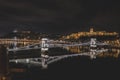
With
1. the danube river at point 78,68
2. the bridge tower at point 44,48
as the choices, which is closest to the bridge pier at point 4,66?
the bridge tower at point 44,48

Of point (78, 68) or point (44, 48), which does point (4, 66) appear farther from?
point (78, 68)

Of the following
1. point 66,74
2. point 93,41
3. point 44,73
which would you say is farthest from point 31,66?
point 93,41

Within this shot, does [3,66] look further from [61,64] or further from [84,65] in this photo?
[61,64]

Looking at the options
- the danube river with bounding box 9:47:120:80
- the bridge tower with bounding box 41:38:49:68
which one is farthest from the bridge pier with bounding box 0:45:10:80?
the danube river with bounding box 9:47:120:80

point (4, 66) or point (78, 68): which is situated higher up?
point (4, 66)

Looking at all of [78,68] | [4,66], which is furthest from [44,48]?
[4,66]

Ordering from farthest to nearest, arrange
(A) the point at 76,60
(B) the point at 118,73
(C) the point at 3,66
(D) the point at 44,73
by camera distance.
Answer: (A) the point at 76,60, (B) the point at 118,73, (D) the point at 44,73, (C) the point at 3,66

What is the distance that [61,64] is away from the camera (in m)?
15.8

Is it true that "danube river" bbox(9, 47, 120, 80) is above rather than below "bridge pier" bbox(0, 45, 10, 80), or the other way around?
below

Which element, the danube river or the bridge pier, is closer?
the bridge pier

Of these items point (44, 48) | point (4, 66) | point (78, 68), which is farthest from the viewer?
point (78, 68)

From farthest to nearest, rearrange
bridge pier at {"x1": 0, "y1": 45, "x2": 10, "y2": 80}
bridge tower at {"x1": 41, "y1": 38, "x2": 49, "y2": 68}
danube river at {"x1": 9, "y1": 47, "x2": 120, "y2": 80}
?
danube river at {"x1": 9, "y1": 47, "x2": 120, "y2": 80}, bridge tower at {"x1": 41, "y1": 38, "x2": 49, "y2": 68}, bridge pier at {"x1": 0, "y1": 45, "x2": 10, "y2": 80}

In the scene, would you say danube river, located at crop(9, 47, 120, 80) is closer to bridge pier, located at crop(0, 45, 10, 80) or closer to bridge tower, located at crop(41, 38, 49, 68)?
bridge tower, located at crop(41, 38, 49, 68)

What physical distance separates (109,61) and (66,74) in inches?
107
